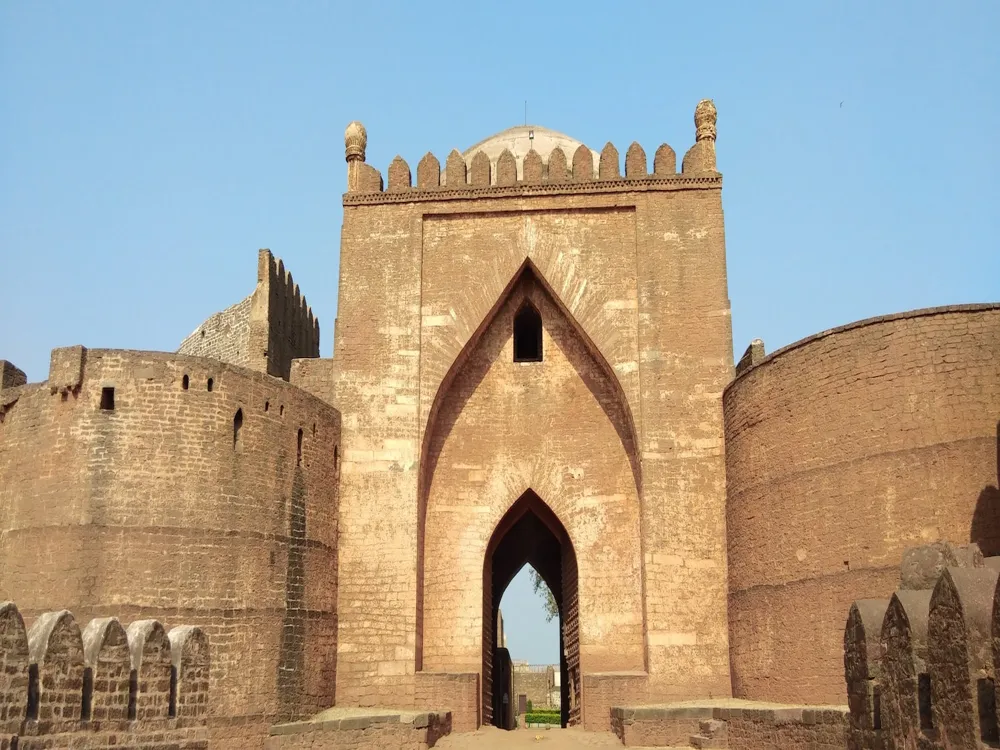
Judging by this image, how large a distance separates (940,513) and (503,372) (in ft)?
25.7

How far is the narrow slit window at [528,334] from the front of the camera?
1931 cm

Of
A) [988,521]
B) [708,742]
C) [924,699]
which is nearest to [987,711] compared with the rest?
[924,699]

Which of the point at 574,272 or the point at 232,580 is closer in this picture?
the point at 232,580

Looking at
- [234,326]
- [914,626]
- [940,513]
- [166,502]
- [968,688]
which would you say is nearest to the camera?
[968,688]

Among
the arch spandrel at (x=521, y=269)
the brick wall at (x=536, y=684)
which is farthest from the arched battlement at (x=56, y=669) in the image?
the brick wall at (x=536, y=684)

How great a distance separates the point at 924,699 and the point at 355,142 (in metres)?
14.0

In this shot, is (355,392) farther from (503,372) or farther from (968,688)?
(968,688)

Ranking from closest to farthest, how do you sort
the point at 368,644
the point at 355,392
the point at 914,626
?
the point at 914,626 → the point at 368,644 → the point at 355,392

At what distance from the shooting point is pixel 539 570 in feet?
73.8

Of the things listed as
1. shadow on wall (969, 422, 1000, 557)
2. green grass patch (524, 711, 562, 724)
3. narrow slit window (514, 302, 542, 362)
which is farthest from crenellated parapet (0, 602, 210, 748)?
green grass patch (524, 711, 562, 724)

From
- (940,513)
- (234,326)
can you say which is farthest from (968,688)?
(234,326)

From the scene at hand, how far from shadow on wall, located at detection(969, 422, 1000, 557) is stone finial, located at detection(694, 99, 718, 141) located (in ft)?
25.8

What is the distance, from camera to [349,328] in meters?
17.8

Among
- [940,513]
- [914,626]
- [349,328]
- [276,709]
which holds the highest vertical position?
[349,328]
